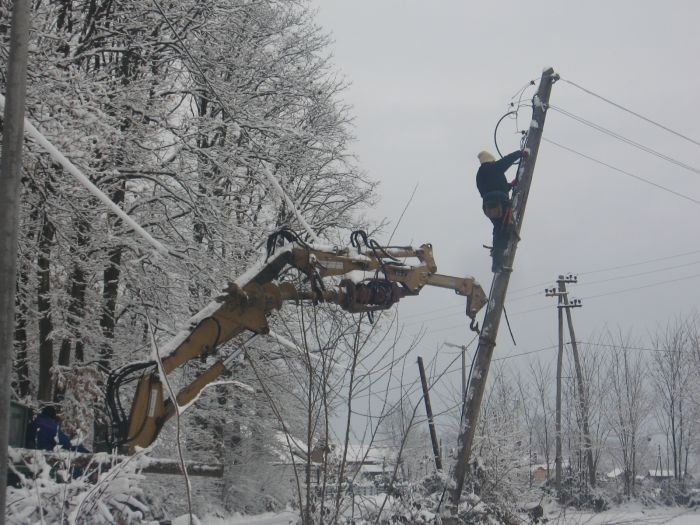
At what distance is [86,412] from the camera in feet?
43.2

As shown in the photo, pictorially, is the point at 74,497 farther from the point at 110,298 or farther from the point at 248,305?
the point at 110,298

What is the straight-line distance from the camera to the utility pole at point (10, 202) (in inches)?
173

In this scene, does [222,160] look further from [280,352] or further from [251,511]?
[251,511]

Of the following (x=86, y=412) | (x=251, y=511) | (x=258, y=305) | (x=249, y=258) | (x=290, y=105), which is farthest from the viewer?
(x=251, y=511)

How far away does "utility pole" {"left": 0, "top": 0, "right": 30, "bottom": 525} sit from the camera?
14.4 feet

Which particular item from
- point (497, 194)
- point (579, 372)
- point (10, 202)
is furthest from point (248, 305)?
point (579, 372)

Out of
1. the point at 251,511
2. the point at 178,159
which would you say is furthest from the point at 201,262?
the point at 251,511

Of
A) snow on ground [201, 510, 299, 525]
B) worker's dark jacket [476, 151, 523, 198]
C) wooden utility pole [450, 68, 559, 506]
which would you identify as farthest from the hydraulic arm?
snow on ground [201, 510, 299, 525]

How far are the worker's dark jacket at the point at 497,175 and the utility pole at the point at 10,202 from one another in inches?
177

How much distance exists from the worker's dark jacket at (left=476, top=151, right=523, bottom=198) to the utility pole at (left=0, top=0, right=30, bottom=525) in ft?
14.8

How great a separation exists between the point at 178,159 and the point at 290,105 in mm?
4772

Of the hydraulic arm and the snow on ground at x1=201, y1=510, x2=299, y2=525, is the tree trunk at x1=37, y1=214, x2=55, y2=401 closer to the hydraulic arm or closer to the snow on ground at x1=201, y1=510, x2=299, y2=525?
the hydraulic arm

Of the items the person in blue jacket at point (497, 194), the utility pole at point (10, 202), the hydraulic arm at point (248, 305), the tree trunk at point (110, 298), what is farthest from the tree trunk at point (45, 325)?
the utility pole at point (10, 202)

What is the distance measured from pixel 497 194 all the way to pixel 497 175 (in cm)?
23
